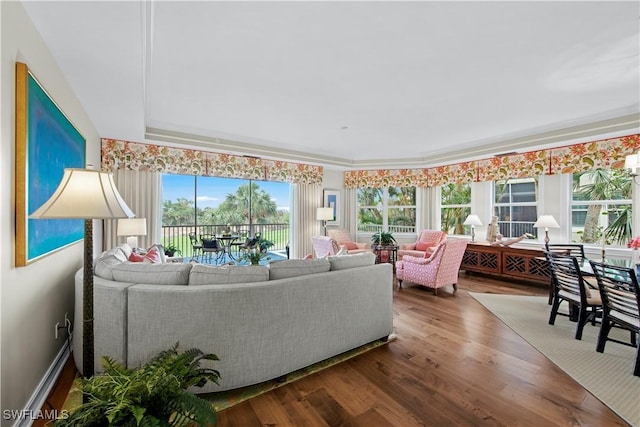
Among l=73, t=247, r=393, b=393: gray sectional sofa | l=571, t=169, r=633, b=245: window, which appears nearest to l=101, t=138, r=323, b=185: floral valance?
l=73, t=247, r=393, b=393: gray sectional sofa

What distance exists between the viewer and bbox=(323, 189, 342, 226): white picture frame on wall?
698 centimetres

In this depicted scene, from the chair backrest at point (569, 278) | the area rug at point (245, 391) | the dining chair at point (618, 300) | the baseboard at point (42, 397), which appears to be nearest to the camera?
the baseboard at point (42, 397)

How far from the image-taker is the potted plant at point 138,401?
1.15 m

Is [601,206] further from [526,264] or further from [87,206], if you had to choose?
[87,206]

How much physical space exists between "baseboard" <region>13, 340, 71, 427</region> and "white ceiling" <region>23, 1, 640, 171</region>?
2308 mm

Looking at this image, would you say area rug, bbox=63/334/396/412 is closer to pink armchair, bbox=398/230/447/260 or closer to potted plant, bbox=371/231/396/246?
potted plant, bbox=371/231/396/246

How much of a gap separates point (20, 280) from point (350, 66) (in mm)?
2919

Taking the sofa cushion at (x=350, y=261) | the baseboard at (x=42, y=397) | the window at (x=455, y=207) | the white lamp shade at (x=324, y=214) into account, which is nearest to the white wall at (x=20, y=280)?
the baseboard at (x=42, y=397)

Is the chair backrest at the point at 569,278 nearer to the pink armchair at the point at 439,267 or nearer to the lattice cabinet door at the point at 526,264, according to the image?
the pink armchair at the point at 439,267

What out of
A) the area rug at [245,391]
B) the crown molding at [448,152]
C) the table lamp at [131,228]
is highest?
the crown molding at [448,152]

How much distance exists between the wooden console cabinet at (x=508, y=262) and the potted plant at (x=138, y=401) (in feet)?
17.3

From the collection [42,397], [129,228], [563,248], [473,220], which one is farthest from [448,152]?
[42,397]

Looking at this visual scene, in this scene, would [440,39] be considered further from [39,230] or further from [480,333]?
[39,230]

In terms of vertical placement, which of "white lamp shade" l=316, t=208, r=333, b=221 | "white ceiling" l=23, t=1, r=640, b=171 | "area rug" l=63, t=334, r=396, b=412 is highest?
"white ceiling" l=23, t=1, r=640, b=171
